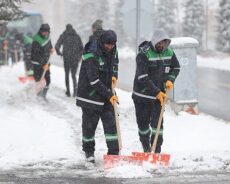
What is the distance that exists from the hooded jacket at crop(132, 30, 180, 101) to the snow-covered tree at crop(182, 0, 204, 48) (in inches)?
1565

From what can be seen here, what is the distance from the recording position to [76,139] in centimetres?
929

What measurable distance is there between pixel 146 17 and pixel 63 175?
21.0 ft

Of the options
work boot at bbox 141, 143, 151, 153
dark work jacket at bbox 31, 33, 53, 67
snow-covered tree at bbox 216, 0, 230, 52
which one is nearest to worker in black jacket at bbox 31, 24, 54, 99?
dark work jacket at bbox 31, 33, 53, 67

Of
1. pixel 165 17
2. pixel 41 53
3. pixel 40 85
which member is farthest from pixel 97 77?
pixel 165 17

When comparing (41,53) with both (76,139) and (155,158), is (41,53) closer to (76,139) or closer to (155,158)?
(76,139)

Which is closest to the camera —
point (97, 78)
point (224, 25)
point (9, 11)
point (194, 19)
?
point (97, 78)

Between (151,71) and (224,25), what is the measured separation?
34.4 m

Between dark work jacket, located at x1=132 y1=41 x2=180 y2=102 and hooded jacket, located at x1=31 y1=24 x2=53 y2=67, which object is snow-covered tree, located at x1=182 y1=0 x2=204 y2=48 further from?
dark work jacket, located at x1=132 y1=41 x2=180 y2=102

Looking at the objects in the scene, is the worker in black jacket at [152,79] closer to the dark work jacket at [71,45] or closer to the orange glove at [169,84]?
the orange glove at [169,84]

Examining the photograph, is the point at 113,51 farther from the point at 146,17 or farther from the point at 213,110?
the point at 213,110

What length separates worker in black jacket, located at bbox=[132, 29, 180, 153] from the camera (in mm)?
7520

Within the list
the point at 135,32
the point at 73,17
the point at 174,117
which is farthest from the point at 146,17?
the point at 73,17

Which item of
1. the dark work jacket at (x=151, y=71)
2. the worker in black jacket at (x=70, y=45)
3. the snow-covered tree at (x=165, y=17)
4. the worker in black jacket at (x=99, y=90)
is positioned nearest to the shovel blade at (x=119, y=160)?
the worker in black jacket at (x=99, y=90)

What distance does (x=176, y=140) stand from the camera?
30.2ft
